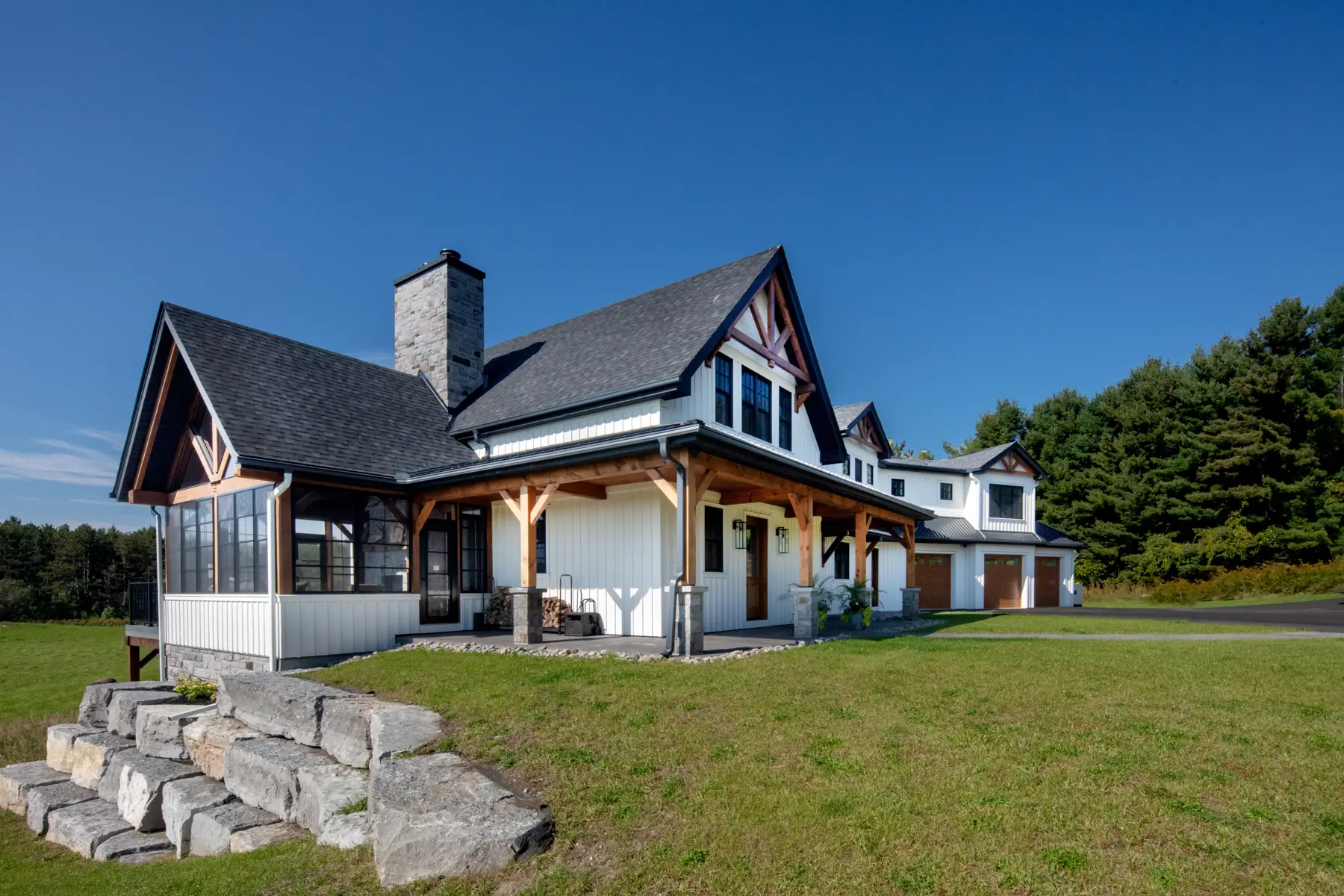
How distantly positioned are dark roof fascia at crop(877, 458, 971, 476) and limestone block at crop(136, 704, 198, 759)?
24.8 metres

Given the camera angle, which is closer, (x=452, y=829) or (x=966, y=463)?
(x=452, y=829)

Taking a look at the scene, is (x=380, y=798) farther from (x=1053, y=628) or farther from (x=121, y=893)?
(x=1053, y=628)

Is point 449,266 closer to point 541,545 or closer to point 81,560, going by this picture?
point 541,545

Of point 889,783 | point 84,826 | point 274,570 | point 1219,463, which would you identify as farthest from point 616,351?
point 1219,463

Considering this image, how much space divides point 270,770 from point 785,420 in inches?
493

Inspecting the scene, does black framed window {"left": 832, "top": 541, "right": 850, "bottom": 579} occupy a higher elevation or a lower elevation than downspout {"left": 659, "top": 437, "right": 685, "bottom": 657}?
lower

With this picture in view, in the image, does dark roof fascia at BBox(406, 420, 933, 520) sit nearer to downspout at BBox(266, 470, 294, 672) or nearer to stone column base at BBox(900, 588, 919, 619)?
downspout at BBox(266, 470, 294, 672)

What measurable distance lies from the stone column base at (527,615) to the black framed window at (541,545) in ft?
8.72

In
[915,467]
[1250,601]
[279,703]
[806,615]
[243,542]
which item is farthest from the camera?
[915,467]

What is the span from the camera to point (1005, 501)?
30.9m

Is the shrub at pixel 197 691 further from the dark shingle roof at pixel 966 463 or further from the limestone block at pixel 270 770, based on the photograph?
the dark shingle roof at pixel 966 463

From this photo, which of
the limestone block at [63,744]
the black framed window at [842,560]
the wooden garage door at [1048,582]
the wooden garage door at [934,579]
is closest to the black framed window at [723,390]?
the black framed window at [842,560]

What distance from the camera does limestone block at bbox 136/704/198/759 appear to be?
937 cm

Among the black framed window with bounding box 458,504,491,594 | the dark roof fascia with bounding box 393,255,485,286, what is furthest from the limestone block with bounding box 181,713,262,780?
the dark roof fascia with bounding box 393,255,485,286
